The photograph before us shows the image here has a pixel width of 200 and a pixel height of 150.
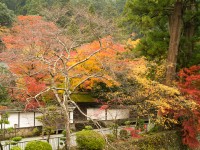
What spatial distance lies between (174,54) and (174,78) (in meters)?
1.64

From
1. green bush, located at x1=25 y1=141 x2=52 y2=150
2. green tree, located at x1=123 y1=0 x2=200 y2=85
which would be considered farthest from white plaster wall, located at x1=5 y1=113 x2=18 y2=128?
green tree, located at x1=123 y1=0 x2=200 y2=85

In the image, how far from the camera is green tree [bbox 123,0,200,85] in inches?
710

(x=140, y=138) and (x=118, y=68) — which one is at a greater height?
(x=118, y=68)

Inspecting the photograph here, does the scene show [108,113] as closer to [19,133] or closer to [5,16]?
[19,133]

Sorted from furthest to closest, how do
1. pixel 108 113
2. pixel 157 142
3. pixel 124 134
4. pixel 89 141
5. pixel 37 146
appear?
pixel 108 113
pixel 157 142
pixel 124 134
pixel 89 141
pixel 37 146

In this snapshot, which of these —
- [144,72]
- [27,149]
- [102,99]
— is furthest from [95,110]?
[27,149]

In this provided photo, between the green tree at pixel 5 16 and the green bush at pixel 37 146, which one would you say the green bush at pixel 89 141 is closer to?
the green bush at pixel 37 146

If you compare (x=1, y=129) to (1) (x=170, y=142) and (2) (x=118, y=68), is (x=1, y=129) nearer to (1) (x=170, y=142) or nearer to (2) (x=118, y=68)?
(2) (x=118, y=68)

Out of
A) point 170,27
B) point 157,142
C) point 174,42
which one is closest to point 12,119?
point 157,142

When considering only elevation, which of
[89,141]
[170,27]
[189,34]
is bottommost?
[89,141]

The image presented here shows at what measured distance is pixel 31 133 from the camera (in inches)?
732

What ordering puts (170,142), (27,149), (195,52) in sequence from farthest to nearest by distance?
(195,52), (170,142), (27,149)

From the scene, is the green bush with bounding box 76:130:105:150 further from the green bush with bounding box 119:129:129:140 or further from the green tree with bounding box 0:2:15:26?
the green tree with bounding box 0:2:15:26

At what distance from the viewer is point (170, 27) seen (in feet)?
63.3
